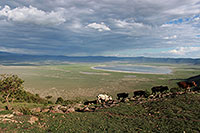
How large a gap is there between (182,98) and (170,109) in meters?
7.13

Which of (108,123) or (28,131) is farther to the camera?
(108,123)

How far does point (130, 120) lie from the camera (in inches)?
923

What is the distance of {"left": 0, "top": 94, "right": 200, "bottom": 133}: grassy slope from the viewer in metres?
20.1

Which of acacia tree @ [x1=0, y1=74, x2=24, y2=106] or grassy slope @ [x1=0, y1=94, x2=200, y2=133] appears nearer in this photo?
grassy slope @ [x1=0, y1=94, x2=200, y2=133]

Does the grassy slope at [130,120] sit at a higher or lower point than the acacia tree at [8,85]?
lower

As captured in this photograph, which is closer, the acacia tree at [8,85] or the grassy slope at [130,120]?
the grassy slope at [130,120]

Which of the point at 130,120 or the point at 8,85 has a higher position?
the point at 8,85

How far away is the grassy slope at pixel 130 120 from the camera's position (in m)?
20.1

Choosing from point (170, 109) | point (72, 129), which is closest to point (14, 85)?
point (72, 129)

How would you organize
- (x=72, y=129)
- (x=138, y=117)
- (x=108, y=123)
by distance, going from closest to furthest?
(x=72, y=129), (x=108, y=123), (x=138, y=117)

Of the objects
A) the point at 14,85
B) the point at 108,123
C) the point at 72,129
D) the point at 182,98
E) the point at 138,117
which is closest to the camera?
the point at 72,129

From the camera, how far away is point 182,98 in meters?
31.3

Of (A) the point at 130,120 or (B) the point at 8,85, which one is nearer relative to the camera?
(A) the point at 130,120

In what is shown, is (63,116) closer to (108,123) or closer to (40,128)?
(40,128)
